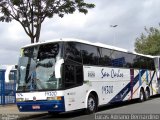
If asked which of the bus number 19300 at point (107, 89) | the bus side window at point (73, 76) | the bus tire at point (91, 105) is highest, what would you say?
the bus side window at point (73, 76)

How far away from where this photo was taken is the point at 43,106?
52.5 ft

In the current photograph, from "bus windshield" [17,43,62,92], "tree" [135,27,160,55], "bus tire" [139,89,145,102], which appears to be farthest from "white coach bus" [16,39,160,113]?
"tree" [135,27,160,55]

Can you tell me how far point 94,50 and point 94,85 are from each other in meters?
1.71

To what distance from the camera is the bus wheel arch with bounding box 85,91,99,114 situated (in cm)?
1759

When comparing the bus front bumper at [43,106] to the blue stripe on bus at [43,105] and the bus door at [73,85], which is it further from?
the bus door at [73,85]

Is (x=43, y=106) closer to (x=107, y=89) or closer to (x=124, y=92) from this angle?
(x=107, y=89)

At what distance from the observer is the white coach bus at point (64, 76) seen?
15.9 meters

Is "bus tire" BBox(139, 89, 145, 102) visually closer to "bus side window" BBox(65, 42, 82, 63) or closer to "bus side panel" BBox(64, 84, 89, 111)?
"bus side panel" BBox(64, 84, 89, 111)

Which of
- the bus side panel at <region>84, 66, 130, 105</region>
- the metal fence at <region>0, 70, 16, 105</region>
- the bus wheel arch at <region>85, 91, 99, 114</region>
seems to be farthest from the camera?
the metal fence at <region>0, 70, 16, 105</region>

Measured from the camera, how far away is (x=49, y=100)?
15.9m

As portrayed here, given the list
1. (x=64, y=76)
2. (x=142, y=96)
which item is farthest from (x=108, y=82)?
(x=142, y=96)

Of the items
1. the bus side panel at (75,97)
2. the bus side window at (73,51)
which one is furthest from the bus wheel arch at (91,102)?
the bus side window at (73,51)

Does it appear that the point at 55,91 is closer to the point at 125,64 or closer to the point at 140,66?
the point at 125,64

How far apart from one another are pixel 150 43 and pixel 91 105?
40.2 meters
